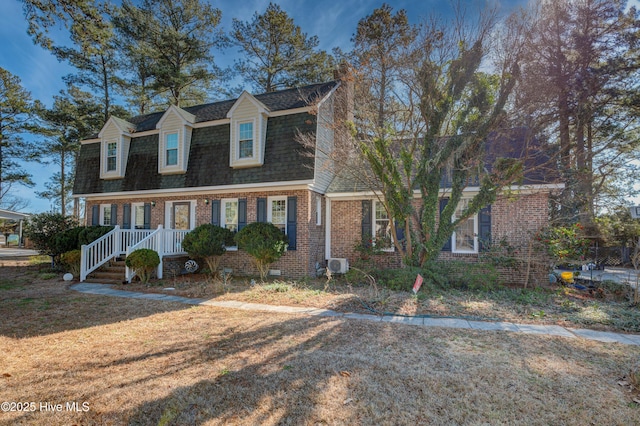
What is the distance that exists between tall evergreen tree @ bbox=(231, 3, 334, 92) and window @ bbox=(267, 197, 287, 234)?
36.1ft

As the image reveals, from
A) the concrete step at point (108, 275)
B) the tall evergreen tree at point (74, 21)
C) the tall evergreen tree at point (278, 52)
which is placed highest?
the tall evergreen tree at point (278, 52)

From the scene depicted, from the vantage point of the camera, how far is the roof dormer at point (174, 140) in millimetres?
12555

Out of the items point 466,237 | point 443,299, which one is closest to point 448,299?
point 443,299

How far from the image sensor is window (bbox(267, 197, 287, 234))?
1128 cm

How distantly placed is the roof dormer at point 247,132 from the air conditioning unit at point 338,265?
4226 mm

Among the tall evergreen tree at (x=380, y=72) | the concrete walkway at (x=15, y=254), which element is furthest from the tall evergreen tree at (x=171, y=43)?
the tall evergreen tree at (x=380, y=72)

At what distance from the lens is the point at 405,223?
364 inches

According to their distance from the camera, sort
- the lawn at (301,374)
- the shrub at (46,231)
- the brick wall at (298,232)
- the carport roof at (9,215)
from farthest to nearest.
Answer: the carport roof at (9,215), the shrub at (46,231), the brick wall at (298,232), the lawn at (301,374)

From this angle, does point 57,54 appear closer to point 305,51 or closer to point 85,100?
point 85,100

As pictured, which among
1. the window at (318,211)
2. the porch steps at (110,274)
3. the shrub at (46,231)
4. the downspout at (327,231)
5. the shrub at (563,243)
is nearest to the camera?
the shrub at (563,243)

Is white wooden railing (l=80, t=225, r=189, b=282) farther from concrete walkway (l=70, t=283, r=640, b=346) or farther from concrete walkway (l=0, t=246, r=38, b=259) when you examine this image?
concrete walkway (l=0, t=246, r=38, b=259)

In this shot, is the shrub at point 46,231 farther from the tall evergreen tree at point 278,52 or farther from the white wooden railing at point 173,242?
the tall evergreen tree at point 278,52

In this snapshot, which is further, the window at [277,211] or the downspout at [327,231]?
the downspout at [327,231]

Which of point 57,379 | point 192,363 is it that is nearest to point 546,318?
point 192,363
